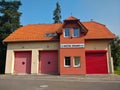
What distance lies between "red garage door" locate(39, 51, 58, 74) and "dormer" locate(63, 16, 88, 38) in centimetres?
347

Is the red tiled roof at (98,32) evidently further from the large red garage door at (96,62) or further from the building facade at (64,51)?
the large red garage door at (96,62)

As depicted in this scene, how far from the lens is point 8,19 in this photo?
111 ft

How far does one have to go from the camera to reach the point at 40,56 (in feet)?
81.3

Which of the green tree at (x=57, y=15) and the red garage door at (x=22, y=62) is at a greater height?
the green tree at (x=57, y=15)

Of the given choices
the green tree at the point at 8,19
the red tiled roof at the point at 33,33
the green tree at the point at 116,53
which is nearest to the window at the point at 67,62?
the red tiled roof at the point at 33,33

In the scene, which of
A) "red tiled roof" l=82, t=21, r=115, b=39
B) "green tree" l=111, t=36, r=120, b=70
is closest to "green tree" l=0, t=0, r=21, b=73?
"red tiled roof" l=82, t=21, r=115, b=39

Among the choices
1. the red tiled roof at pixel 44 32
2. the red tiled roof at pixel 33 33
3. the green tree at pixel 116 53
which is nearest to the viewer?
the red tiled roof at pixel 44 32

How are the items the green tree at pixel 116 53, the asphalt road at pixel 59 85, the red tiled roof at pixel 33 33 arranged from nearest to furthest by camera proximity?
the asphalt road at pixel 59 85 → the red tiled roof at pixel 33 33 → the green tree at pixel 116 53

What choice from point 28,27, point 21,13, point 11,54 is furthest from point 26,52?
point 21,13

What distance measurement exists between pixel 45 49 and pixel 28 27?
732 cm

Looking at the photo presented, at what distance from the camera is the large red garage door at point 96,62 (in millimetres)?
23188

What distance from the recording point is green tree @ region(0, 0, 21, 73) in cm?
3183

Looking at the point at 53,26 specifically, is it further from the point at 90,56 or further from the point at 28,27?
the point at 90,56

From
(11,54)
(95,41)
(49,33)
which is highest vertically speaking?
(49,33)
